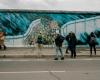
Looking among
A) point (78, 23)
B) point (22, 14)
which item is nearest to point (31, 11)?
point (22, 14)

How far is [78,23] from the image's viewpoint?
33031 mm

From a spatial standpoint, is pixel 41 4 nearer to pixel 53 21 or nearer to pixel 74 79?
pixel 53 21

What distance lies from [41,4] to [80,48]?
15.4 feet

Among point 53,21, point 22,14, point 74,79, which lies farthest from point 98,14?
point 74,79

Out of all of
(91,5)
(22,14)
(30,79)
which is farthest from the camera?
(91,5)

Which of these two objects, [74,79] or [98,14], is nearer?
[74,79]

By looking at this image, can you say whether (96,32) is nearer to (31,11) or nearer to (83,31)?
(83,31)

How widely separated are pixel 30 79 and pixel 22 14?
18.4 meters

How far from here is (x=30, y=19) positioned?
32.6 m

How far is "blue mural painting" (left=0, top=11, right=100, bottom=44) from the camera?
32.5 meters

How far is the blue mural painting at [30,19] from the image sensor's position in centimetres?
3250

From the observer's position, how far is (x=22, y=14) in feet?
107

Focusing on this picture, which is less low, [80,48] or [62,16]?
[62,16]

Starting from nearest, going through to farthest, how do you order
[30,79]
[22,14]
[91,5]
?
[30,79]
[22,14]
[91,5]
